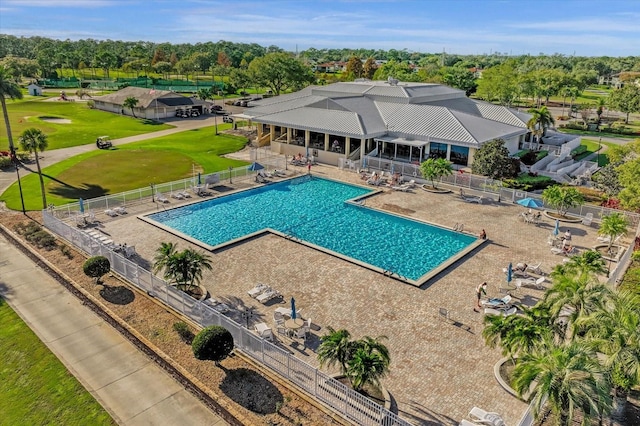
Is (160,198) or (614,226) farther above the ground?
(614,226)

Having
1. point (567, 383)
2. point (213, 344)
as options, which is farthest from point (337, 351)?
point (567, 383)

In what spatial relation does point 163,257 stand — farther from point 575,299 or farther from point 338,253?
point 575,299

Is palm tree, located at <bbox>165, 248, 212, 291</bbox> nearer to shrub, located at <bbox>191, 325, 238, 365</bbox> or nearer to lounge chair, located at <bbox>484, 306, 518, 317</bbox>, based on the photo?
shrub, located at <bbox>191, 325, 238, 365</bbox>

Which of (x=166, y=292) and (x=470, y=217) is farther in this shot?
(x=470, y=217)

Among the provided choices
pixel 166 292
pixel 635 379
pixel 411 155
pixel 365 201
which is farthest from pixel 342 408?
pixel 411 155

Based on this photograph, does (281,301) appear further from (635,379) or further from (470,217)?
(470,217)

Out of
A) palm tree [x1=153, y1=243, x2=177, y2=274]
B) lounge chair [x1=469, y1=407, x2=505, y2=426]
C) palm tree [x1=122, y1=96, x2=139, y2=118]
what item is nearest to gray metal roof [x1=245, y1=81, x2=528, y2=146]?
palm tree [x1=122, y1=96, x2=139, y2=118]
